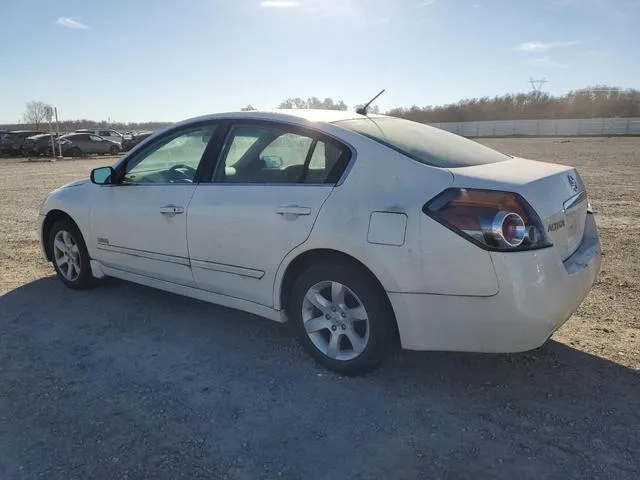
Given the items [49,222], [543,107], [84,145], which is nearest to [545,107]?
[543,107]

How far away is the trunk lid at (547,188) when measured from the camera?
9.37 ft

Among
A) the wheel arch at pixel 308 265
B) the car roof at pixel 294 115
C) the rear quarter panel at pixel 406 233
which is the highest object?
the car roof at pixel 294 115

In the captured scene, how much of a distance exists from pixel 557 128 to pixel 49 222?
2732 inches

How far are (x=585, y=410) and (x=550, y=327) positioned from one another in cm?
51

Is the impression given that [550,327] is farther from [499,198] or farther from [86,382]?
[86,382]

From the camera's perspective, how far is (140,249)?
432 cm

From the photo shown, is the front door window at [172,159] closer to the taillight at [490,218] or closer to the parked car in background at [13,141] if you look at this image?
the taillight at [490,218]

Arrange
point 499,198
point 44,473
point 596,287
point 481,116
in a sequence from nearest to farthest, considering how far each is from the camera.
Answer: point 44,473
point 499,198
point 596,287
point 481,116

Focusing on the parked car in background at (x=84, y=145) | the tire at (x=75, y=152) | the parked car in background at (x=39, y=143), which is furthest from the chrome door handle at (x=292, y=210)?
the parked car in background at (x=39, y=143)

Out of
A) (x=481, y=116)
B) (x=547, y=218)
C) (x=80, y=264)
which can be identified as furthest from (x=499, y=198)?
(x=481, y=116)

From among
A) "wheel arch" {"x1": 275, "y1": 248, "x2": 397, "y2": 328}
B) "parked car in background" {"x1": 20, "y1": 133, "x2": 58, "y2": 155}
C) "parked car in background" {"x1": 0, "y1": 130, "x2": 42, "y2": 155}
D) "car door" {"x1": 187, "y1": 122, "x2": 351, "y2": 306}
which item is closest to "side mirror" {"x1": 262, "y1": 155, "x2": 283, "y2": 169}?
"car door" {"x1": 187, "y1": 122, "x2": 351, "y2": 306}

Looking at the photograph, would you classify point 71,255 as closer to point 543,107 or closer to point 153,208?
point 153,208

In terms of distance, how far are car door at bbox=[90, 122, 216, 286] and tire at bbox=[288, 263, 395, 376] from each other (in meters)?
1.07

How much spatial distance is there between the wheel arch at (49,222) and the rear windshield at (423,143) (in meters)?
3.04
